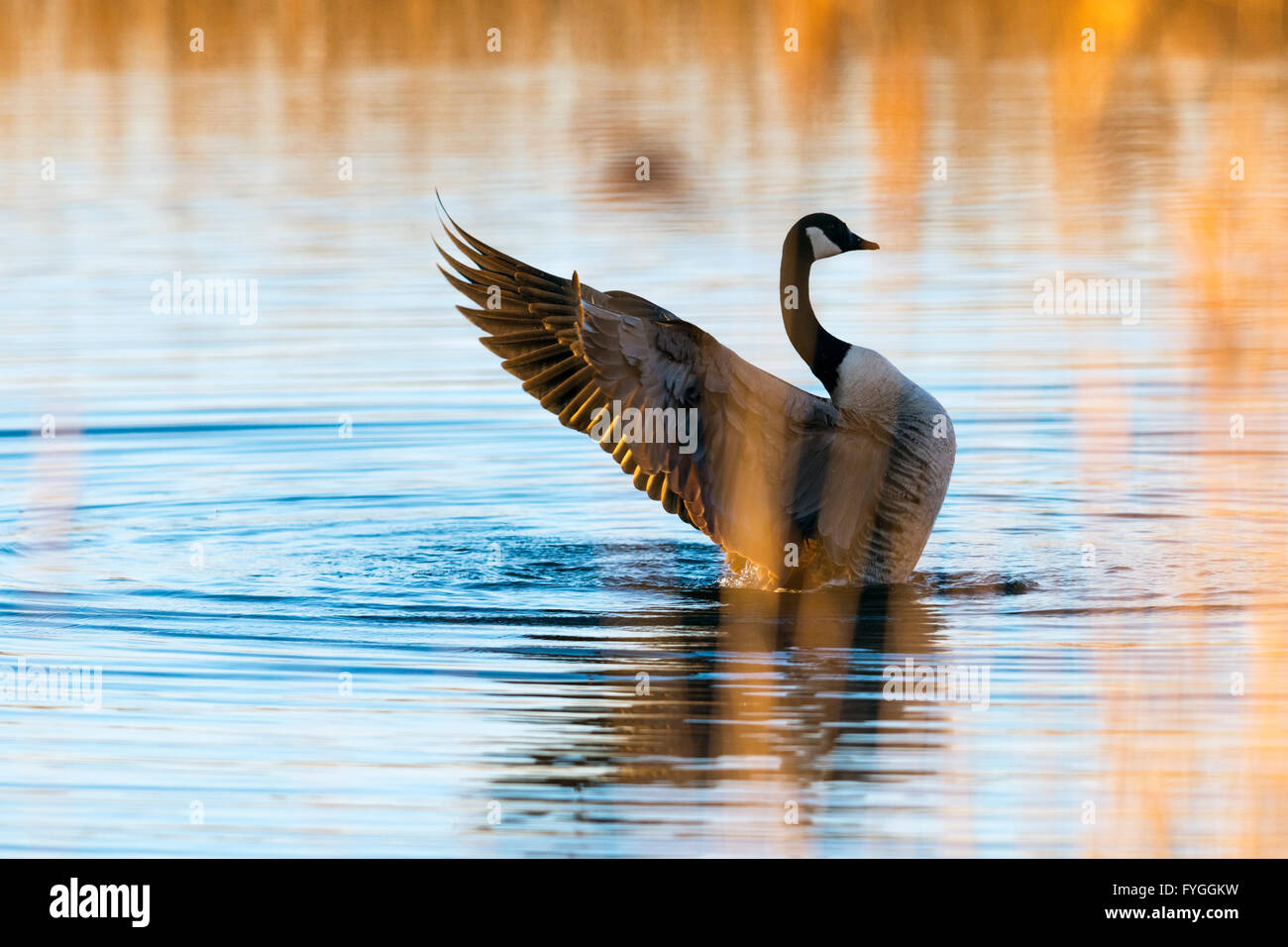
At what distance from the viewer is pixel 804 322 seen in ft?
29.0

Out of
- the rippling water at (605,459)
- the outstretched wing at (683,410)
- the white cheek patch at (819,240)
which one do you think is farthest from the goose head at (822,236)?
the outstretched wing at (683,410)

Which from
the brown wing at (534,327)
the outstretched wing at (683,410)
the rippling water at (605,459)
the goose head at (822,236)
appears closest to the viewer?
the rippling water at (605,459)

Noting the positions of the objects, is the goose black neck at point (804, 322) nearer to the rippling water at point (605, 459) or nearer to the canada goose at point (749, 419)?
the canada goose at point (749, 419)

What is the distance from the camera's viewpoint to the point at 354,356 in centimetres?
1266

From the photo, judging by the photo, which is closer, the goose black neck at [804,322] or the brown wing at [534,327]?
the brown wing at [534,327]

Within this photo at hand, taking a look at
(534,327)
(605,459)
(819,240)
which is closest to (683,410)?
(534,327)

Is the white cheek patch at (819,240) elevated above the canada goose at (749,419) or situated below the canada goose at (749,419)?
above

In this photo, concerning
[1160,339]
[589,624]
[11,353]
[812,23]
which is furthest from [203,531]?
[812,23]

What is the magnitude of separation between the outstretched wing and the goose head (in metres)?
1.15

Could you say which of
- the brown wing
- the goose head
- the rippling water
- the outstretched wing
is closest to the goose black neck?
the goose head

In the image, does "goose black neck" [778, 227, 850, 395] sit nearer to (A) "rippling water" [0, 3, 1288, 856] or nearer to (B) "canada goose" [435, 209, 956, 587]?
(B) "canada goose" [435, 209, 956, 587]

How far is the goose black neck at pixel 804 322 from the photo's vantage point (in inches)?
344

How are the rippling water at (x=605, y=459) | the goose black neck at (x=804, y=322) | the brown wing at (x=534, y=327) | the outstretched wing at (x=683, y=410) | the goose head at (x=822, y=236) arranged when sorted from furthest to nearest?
the goose head at (x=822, y=236), the goose black neck at (x=804, y=322), the brown wing at (x=534, y=327), the outstretched wing at (x=683, y=410), the rippling water at (x=605, y=459)

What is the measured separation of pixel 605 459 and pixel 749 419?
338cm
